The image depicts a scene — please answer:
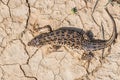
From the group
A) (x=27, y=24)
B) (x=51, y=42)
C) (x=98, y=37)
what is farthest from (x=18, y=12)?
(x=98, y=37)

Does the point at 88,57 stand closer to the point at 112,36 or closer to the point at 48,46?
the point at 112,36

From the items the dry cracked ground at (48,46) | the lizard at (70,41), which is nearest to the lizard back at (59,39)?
the lizard at (70,41)

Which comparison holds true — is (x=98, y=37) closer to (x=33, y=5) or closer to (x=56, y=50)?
(x=56, y=50)

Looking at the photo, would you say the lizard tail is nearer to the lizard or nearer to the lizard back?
the lizard

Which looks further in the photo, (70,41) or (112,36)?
(112,36)

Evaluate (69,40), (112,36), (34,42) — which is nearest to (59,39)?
(69,40)

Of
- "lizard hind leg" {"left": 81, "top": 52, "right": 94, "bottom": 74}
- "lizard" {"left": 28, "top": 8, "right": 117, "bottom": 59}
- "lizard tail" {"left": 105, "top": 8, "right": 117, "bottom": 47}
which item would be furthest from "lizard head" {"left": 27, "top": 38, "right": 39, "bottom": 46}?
"lizard tail" {"left": 105, "top": 8, "right": 117, "bottom": 47}
